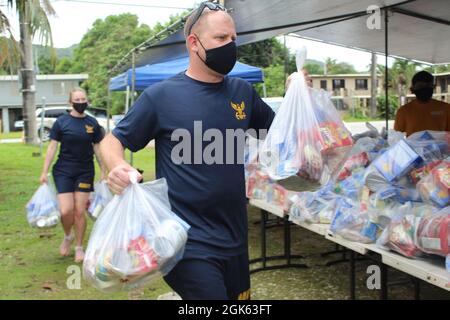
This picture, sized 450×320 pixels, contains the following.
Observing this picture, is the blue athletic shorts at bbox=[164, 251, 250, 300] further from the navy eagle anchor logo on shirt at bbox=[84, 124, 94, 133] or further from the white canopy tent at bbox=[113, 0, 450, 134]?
the navy eagle anchor logo on shirt at bbox=[84, 124, 94, 133]

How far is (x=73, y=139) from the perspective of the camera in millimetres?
5148

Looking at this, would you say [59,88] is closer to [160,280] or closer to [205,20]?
[160,280]

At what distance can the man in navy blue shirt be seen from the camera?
2.12 metres

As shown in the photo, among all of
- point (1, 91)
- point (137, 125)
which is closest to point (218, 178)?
point (137, 125)

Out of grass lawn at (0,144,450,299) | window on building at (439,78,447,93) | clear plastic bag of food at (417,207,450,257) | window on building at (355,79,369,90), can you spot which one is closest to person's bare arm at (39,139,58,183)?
grass lawn at (0,144,450,299)

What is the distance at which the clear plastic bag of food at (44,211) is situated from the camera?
5.12 m

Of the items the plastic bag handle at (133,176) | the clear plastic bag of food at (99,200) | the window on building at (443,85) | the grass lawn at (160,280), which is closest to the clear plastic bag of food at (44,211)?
the clear plastic bag of food at (99,200)

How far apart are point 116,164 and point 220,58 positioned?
0.61 meters

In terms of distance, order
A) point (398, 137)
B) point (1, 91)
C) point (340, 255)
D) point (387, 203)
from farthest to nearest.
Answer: point (1, 91), point (340, 255), point (398, 137), point (387, 203)

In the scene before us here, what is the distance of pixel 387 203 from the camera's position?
126 inches

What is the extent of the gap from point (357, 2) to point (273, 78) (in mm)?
18033

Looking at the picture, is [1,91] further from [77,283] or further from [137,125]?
[137,125]

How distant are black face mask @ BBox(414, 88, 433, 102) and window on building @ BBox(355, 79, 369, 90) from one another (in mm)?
43187

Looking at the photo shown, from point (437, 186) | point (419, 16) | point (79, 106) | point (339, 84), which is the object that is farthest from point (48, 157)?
point (339, 84)
